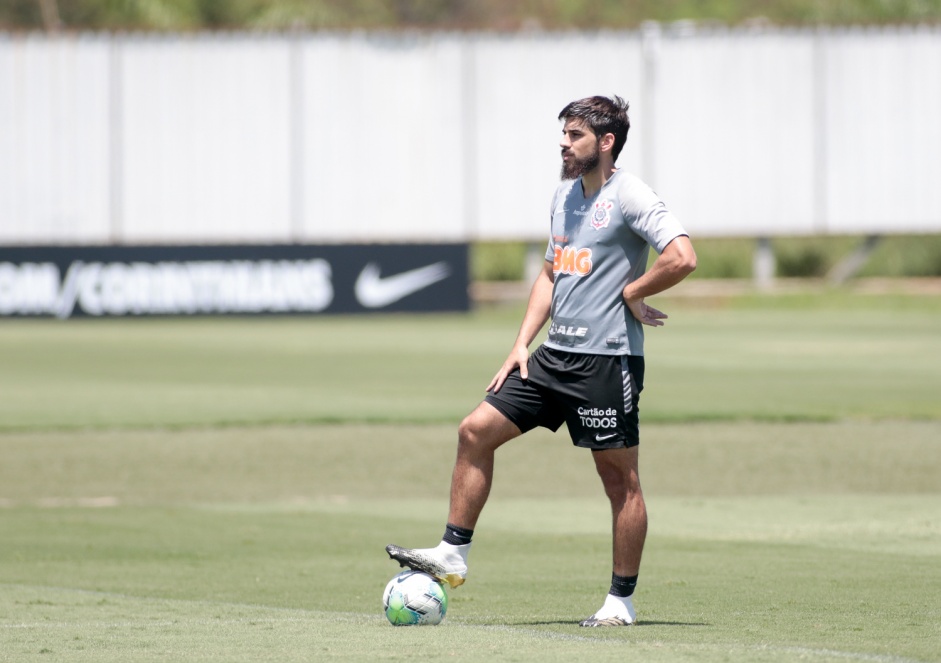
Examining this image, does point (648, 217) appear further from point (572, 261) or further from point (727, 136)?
A: point (727, 136)

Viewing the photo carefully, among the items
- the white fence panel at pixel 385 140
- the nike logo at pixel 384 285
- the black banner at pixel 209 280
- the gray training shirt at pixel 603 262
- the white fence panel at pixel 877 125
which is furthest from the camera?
the white fence panel at pixel 385 140

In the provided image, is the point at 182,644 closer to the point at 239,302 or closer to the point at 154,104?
the point at 239,302

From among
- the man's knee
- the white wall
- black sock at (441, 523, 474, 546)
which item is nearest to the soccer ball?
black sock at (441, 523, 474, 546)

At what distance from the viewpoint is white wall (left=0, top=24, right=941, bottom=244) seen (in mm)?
37938

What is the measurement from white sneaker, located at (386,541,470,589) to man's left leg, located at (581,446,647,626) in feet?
1.94

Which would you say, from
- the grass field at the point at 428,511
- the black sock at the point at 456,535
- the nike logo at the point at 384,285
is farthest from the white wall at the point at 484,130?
the black sock at the point at 456,535

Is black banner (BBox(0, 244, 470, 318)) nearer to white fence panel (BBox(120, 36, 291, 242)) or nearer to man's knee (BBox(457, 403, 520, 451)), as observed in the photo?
white fence panel (BBox(120, 36, 291, 242))

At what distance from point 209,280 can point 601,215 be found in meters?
Result: 25.9

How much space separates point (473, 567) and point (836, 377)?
1274cm

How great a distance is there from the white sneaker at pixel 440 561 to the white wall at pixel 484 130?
31.2 metres

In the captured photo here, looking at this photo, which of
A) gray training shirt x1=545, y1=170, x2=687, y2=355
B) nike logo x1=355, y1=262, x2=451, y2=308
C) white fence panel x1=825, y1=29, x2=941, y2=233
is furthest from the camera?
white fence panel x1=825, y1=29, x2=941, y2=233

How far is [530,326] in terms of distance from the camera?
7105mm

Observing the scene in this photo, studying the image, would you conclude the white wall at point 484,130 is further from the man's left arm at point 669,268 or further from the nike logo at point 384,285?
the man's left arm at point 669,268

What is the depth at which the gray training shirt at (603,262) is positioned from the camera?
6789mm
